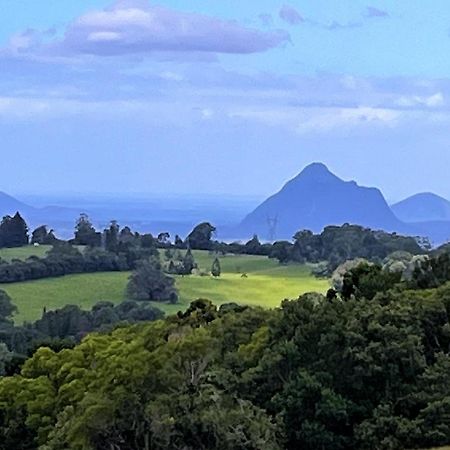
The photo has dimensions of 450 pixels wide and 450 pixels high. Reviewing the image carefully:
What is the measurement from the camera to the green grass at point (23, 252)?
4525 inches

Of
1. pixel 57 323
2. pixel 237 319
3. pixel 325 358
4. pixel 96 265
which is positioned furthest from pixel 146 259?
pixel 325 358

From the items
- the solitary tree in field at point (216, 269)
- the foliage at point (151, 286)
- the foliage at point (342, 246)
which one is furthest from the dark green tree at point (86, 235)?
the foliage at point (151, 286)

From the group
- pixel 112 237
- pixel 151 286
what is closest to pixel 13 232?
pixel 112 237

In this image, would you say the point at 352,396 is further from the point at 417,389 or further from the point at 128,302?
the point at 128,302

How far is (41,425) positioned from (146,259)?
84.4 meters

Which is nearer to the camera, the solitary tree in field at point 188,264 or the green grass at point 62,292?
the green grass at point 62,292

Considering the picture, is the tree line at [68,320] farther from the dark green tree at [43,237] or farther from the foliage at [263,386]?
the dark green tree at [43,237]

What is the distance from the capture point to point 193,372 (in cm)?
2795

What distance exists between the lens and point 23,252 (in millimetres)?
120562

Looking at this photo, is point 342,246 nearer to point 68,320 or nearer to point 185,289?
point 185,289

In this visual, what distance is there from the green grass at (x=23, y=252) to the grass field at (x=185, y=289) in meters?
10.3

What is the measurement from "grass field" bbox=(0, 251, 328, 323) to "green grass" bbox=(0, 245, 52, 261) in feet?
33.7

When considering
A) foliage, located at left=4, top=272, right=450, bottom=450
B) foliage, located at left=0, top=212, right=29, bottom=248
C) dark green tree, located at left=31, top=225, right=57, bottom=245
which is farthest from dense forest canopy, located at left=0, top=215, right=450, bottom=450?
dark green tree, located at left=31, top=225, right=57, bottom=245

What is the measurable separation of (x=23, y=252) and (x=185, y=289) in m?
25.4
